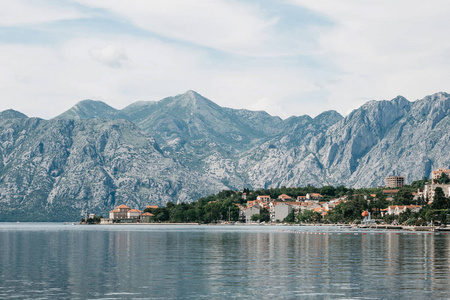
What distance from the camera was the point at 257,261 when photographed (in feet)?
239

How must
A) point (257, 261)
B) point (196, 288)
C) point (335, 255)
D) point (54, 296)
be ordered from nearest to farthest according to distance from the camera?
point (54, 296), point (196, 288), point (257, 261), point (335, 255)

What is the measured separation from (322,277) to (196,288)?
45.3ft

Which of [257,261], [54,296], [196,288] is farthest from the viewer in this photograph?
[257,261]

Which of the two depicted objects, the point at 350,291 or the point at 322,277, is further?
the point at 322,277

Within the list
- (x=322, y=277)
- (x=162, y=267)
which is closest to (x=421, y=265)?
(x=322, y=277)

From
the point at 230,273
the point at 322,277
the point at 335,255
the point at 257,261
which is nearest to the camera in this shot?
the point at 322,277

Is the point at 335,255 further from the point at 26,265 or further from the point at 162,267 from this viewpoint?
the point at 26,265

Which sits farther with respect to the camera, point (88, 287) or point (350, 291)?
point (88, 287)

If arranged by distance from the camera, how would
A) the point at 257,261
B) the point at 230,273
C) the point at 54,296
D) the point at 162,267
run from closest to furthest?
the point at 54,296 < the point at 230,273 < the point at 162,267 < the point at 257,261

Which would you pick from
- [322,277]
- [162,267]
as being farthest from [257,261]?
[322,277]

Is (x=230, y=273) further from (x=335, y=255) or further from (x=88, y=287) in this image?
(x=335, y=255)

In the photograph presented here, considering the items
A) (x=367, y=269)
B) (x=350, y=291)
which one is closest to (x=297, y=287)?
(x=350, y=291)

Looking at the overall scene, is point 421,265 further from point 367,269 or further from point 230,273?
point 230,273

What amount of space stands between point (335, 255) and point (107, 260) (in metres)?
32.3
